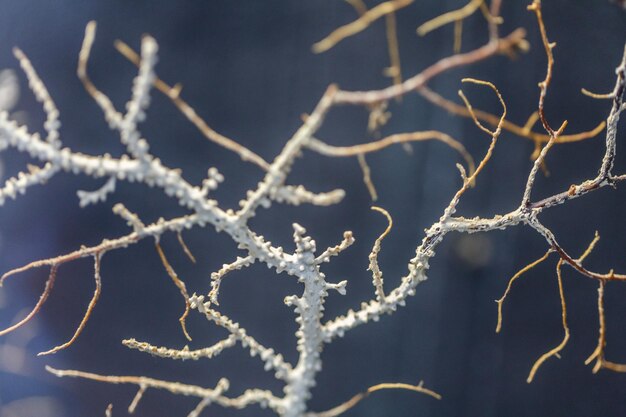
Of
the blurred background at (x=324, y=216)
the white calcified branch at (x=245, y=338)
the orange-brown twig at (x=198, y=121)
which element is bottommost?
the white calcified branch at (x=245, y=338)

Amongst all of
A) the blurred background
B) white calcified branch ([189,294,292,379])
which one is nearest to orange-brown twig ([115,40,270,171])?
white calcified branch ([189,294,292,379])

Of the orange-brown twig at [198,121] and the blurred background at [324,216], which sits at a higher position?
the blurred background at [324,216]

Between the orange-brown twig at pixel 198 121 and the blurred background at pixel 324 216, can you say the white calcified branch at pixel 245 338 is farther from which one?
the blurred background at pixel 324 216

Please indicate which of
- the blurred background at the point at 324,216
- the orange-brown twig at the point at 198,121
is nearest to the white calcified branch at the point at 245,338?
the orange-brown twig at the point at 198,121

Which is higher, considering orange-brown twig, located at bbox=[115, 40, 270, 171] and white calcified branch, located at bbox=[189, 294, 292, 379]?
orange-brown twig, located at bbox=[115, 40, 270, 171]

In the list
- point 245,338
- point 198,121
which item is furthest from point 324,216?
point 198,121

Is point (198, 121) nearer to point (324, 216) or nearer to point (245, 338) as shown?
point (245, 338)

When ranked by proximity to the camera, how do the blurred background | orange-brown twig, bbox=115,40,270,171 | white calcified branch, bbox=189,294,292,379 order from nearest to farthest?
orange-brown twig, bbox=115,40,270,171 < white calcified branch, bbox=189,294,292,379 < the blurred background

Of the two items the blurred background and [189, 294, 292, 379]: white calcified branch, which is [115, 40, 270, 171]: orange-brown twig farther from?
the blurred background

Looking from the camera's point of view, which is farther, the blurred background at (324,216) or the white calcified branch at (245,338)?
the blurred background at (324,216)
